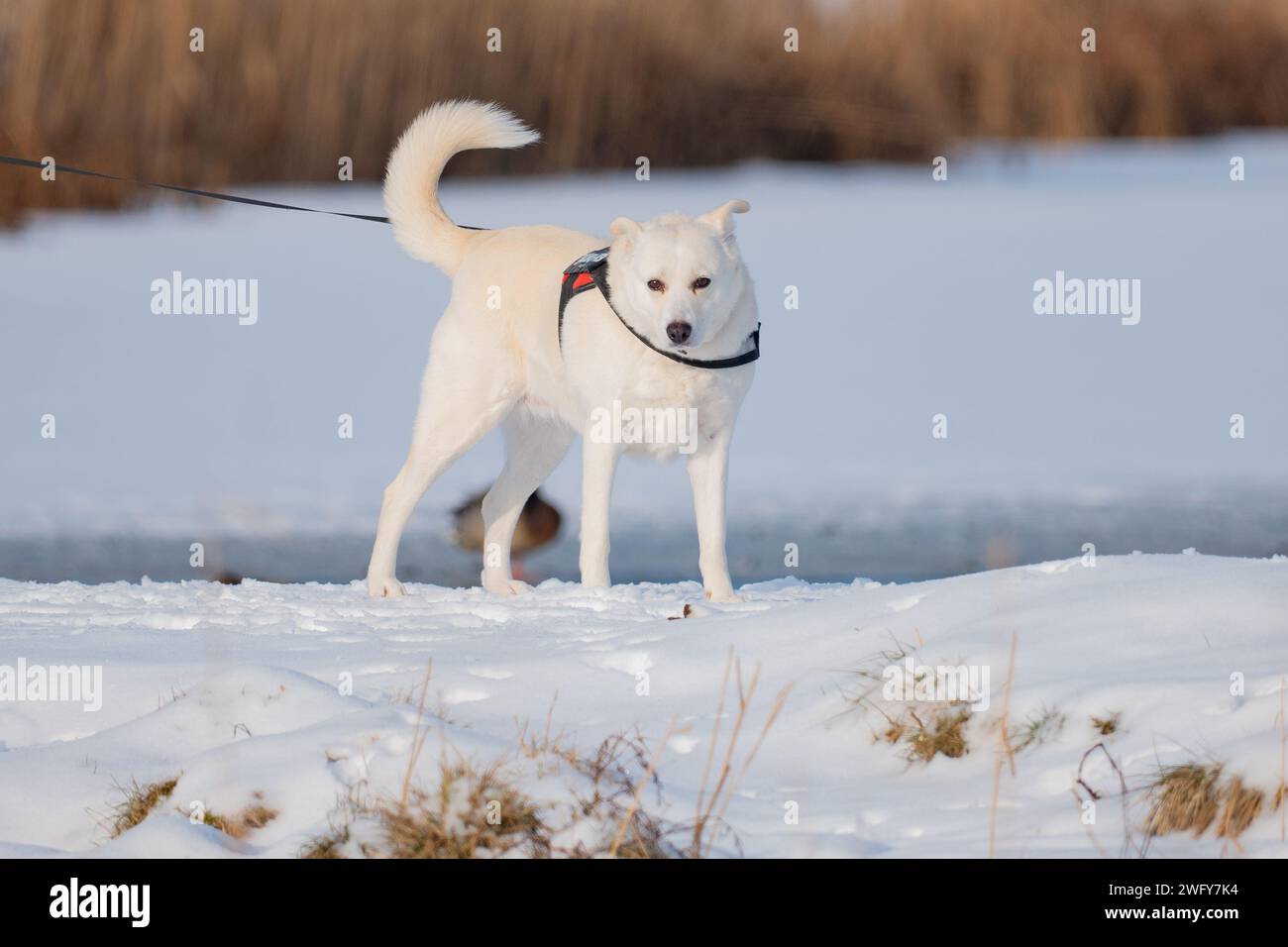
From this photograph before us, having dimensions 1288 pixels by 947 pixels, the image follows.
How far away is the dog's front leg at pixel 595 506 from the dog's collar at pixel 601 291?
32cm

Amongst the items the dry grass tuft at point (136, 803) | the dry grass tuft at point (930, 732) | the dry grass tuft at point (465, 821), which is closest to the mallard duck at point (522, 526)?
the dry grass tuft at point (930, 732)

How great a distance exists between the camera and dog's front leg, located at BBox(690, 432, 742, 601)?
4645 mm

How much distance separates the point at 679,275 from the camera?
14.8 feet

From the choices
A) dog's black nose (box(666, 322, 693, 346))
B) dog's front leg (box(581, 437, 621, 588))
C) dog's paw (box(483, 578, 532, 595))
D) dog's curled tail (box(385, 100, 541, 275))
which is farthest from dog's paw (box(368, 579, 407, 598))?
dog's black nose (box(666, 322, 693, 346))

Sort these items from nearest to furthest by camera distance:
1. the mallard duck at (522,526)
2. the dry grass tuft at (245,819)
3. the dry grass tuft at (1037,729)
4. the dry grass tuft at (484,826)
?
1. the dry grass tuft at (484,826)
2. the dry grass tuft at (245,819)
3. the dry grass tuft at (1037,729)
4. the mallard duck at (522,526)

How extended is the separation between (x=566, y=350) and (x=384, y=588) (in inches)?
36.6

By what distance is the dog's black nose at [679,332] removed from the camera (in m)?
4.39

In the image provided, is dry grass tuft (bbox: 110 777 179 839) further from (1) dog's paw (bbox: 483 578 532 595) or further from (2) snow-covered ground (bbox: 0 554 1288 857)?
(1) dog's paw (bbox: 483 578 532 595)

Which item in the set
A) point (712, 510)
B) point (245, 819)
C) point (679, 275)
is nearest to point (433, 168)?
point (679, 275)

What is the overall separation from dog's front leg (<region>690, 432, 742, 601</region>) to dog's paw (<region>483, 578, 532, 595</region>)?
2.07ft

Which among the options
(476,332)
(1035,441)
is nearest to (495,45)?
(1035,441)

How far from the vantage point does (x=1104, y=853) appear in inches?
96.7

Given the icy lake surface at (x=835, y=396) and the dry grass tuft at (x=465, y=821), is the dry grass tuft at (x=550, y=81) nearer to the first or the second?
the icy lake surface at (x=835, y=396)

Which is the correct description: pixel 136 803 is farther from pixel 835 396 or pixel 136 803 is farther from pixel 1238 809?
pixel 835 396
